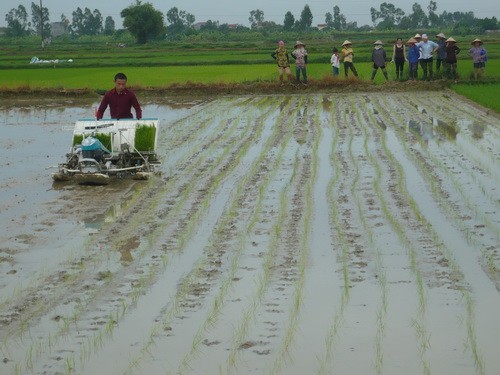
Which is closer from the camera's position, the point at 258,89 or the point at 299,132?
the point at 299,132

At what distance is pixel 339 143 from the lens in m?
13.7

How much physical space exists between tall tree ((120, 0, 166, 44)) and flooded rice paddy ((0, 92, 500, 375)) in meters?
62.1

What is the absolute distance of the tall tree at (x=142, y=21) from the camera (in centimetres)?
7425

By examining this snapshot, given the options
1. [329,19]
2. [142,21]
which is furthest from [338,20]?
[142,21]

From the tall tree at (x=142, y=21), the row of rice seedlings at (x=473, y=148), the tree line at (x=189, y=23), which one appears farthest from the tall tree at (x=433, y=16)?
the row of rice seedlings at (x=473, y=148)

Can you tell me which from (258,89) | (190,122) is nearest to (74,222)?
(190,122)

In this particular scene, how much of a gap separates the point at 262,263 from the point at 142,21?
68.9 m

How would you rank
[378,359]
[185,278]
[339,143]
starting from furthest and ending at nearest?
[339,143] → [185,278] → [378,359]

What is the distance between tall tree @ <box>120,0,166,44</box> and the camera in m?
74.2

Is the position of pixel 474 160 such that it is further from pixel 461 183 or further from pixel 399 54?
pixel 399 54

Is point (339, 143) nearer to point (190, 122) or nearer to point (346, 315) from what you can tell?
point (190, 122)

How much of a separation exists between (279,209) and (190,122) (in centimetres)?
873

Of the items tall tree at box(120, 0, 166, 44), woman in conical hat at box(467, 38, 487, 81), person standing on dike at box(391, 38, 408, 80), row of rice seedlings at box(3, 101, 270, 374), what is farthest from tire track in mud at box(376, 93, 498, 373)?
tall tree at box(120, 0, 166, 44)

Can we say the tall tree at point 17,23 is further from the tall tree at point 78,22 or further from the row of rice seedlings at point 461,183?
the row of rice seedlings at point 461,183
